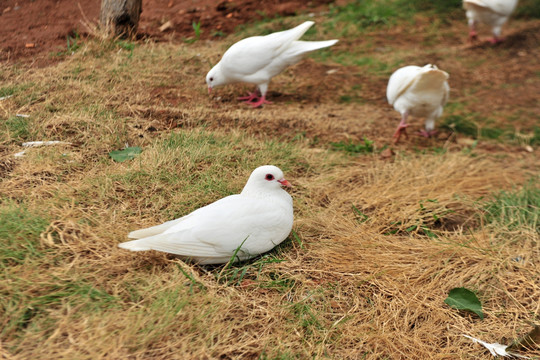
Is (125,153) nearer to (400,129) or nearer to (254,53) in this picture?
(254,53)

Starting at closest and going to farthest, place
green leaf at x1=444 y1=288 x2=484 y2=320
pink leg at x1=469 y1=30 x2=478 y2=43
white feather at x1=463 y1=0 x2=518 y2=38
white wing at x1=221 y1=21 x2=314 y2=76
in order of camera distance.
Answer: green leaf at x1=444 y1=288 x2=484 y2=320
white wing at x1=221 y1=21 x2=314 y2=76
white feather at x1=463 y1=0 x2=518 y2=38
pink leg at x1=469 y1=30 x2=478 y2=43

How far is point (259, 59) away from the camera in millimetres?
4859

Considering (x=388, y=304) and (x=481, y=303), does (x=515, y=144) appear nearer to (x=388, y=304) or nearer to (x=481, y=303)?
(x=481, y=303)

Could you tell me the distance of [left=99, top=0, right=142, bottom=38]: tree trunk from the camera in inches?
214

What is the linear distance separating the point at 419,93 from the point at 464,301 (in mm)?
2557

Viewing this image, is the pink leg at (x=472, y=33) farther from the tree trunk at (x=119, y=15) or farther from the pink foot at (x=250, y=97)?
the tree trunk at (x=119, y=15)

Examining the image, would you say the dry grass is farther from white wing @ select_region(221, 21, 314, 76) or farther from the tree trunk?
the tree trunk

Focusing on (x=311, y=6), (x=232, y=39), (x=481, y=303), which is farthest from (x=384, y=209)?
(x=311, y=6)

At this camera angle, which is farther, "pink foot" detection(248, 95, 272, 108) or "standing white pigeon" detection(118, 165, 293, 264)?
"pink foot" detection(248, 95, 272, 108)

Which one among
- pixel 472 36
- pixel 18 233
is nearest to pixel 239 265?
pixel 18 233

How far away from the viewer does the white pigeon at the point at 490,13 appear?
6.89m

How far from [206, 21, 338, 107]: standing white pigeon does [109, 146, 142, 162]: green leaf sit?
1.60 m

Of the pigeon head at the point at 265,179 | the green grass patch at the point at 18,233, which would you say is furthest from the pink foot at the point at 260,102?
the green grass patch at the point at 18,233

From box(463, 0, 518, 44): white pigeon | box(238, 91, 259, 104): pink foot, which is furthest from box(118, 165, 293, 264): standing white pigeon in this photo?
box(463, 0, 518, 44): white pigeon
